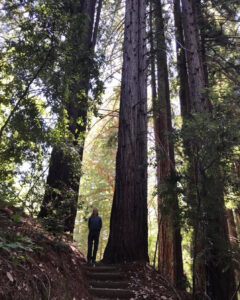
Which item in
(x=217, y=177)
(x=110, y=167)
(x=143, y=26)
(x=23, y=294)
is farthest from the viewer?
(x=110, y=167)

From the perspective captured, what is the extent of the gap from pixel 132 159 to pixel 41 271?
3.79 meters

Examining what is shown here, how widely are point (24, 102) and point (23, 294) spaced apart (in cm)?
337

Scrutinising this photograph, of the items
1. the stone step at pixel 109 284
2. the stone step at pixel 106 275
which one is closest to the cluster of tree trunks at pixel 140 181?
the stone step at pixel 106 275

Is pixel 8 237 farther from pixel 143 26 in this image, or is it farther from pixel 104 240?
pixel 104 240

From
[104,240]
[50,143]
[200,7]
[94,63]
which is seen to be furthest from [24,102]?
[104,240]

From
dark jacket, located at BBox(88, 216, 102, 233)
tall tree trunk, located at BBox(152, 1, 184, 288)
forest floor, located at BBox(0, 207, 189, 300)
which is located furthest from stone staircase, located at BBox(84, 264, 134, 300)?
tall tree trunk, located at BBox(152, 1, 184, 288)

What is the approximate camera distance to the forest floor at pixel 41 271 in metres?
2.69

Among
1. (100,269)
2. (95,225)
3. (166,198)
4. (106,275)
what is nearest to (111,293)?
(106,275)

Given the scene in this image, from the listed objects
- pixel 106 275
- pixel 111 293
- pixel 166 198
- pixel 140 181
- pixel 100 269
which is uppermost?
pixel 140 181

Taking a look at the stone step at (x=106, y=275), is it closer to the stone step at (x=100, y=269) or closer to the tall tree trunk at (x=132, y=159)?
the stone step at (x=100, y=269)

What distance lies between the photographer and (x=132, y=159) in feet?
21.7

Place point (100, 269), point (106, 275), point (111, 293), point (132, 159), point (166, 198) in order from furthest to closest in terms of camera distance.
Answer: point (132, 159)
point (100, 269)
point (166, 198)
point (106, 275)
point (111, 293)

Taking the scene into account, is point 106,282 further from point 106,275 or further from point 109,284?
point 106,275

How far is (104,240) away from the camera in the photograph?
19891 millimetres
